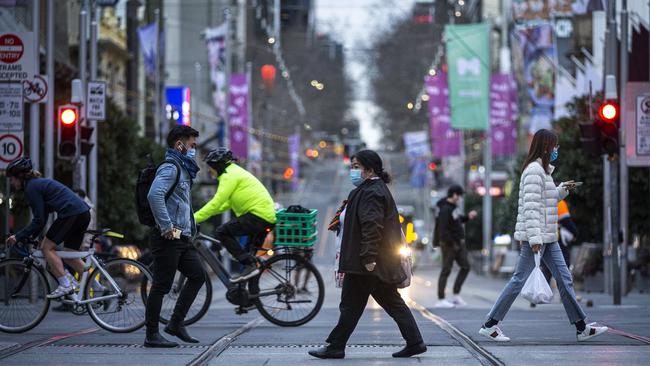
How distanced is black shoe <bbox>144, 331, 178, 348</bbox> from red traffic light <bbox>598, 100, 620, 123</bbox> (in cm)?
926

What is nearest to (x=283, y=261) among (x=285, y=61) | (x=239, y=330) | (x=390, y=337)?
(x=239, y=330)

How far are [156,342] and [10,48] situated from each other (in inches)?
321

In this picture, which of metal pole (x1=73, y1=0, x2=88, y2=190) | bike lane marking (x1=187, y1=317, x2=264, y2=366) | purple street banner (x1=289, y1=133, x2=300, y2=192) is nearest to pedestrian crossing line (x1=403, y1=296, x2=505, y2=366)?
bike lane marking (x1=187, y1=317, x2=264, y2=366)

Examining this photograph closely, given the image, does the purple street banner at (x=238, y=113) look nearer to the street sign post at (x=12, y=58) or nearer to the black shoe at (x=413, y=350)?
the street sign post at (x=12, y=58)

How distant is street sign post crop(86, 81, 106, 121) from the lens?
22.0m

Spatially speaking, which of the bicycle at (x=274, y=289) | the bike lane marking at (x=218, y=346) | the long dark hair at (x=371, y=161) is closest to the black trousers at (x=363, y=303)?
the long dark hair at (x=371, y=161)

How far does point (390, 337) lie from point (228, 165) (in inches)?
110

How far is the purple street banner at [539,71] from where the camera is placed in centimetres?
4894

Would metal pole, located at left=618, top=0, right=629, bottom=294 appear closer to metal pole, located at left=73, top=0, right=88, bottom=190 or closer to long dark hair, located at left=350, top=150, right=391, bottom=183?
metal pole, located at left=73, top=0, right=88, bottom=190

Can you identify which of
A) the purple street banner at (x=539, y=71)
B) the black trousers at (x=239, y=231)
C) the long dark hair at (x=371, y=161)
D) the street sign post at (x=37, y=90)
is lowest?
the black trousers at (x=239, y=231)

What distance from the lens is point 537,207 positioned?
10492 millimetres

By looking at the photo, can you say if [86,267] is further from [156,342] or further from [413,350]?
[413,350]

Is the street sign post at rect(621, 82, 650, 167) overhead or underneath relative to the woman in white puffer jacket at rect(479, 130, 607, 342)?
overhead

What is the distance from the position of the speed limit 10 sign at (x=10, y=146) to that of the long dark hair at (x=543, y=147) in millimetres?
9065
